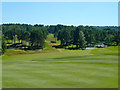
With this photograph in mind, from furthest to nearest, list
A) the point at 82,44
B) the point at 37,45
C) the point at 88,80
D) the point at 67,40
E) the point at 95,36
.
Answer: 1. the point at 95,36
2. the point at 67,40
3. the point at 37,45
4. the point at 82,44
5. the point at 88,80

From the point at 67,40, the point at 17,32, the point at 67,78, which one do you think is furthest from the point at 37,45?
the point at 67,78

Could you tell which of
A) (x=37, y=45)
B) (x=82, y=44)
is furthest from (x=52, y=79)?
(x=37, y=45)

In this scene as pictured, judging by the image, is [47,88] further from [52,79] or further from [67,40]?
[67,40]

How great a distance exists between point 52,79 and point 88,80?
406 cm

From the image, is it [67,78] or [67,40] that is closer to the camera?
[67,78]

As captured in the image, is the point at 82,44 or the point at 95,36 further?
the point at 95,36

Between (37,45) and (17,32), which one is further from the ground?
(17,32)

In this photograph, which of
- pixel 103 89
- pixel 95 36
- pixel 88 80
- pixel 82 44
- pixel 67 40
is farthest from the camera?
pixel 95 36

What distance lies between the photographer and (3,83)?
19.4 m

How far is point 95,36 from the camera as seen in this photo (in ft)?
623

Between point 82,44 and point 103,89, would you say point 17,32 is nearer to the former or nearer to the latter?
point 82,44

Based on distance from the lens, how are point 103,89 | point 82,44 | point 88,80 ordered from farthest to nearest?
1. point 82,44
2. point 88,80
3. point 103,89

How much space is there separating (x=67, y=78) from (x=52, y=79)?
1793mm

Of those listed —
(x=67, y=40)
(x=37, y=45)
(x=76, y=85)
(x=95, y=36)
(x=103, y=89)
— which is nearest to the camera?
(x=103, y=89)
